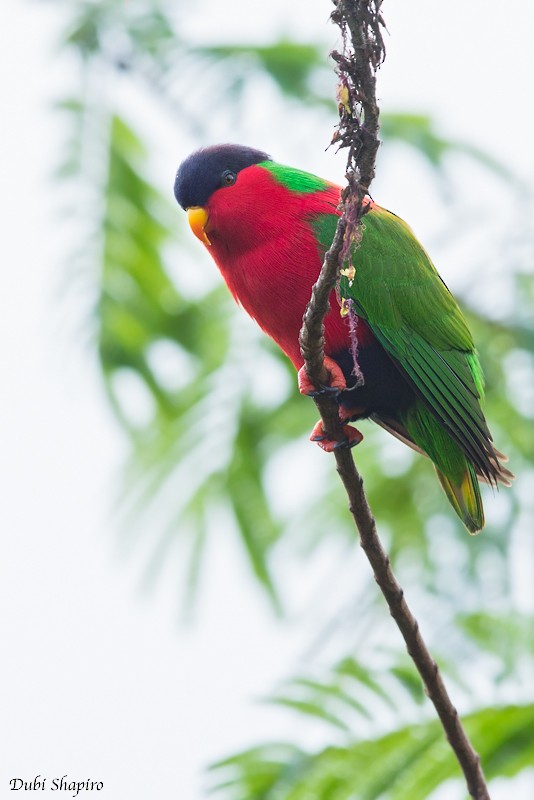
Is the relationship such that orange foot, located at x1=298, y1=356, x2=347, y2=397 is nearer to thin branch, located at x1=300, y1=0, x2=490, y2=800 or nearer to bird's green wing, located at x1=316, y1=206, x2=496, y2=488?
thin branch, located at x1=300, y1=0, x2=490, y2=800

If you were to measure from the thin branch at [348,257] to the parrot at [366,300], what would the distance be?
1.66 feet

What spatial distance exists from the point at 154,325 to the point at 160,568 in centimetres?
119

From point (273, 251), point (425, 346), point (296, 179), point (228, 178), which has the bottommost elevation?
point (425, 346)

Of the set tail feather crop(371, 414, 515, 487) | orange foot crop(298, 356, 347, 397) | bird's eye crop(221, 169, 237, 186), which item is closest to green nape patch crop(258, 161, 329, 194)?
bird's eye crop(221, 169, 237, 186)

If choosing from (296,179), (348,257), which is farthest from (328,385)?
(296,179)

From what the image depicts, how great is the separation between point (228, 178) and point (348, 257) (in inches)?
58.0

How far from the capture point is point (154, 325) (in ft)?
17.6

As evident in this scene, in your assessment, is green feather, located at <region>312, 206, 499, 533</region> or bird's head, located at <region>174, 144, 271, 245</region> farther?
bird's head, located at <region>174, 144, 271, 245</region>

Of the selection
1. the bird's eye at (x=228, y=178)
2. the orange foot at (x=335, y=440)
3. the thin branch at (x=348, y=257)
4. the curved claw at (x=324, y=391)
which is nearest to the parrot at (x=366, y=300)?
the bird's eye at (x=228, y=178)

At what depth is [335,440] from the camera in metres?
3.06

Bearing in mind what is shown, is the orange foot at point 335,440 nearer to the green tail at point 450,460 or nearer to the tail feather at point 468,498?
the green tail at point 450,460

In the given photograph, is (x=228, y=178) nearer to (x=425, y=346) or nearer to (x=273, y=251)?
(x=273, y=251)

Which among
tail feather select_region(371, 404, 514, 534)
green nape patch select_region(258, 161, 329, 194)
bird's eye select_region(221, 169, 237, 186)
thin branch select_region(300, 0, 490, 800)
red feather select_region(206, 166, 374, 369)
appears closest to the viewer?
thin branch select_region(300, 0, 490, 800)

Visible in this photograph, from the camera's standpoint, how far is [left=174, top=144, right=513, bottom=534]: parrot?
347 centimetres
